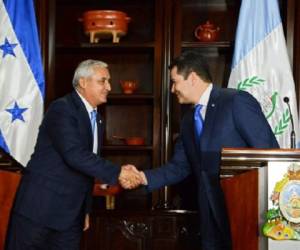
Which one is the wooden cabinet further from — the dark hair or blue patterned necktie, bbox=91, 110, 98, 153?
the dark hair

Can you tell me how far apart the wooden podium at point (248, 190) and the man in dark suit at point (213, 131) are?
63 centimetres

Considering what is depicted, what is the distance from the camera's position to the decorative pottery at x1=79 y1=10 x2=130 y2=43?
13.7 feet

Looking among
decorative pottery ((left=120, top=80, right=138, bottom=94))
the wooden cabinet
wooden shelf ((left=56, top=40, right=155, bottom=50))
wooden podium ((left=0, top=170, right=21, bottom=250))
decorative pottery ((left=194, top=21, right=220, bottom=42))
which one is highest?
decorative pottery ((left=194, top=21, right=220, bottom=42))

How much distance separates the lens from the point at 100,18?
4180 millimetres

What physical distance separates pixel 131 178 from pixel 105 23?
4.45 feet

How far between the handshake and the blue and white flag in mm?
960

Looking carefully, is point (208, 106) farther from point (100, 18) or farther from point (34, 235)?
point (100, 18)

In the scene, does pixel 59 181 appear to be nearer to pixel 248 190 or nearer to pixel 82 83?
pixel 82 83

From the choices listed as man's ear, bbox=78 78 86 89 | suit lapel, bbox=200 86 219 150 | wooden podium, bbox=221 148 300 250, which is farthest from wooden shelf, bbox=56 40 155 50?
wooden podium, bbox=221 148 300 250

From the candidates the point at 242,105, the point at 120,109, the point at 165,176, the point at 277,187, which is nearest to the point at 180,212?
the point at 165,176

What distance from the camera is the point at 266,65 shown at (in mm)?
3957

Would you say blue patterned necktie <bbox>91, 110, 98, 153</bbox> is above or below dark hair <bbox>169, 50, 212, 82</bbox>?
→ below

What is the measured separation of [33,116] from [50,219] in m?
1.21

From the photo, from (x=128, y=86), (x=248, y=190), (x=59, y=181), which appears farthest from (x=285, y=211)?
(x=128, y=86)
